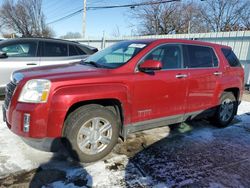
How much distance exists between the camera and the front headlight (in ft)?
10.2

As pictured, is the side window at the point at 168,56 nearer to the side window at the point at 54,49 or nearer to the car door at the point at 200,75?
the car door at the point at 200,75

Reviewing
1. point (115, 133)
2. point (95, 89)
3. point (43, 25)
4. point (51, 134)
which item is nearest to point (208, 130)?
point (115, 133)

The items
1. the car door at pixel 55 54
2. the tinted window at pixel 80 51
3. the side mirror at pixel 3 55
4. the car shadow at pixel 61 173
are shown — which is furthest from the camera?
the tinted window at pixel 80 51

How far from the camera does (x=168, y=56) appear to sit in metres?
4.31

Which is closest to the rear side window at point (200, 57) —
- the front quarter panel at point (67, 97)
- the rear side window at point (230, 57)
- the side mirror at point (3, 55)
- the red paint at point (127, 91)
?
the red paint at point (127, 91)

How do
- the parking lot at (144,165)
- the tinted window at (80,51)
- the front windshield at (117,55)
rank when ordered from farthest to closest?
the tinted window at (80,51) < the front windshield at (117,55) < the parking lot at (144,165)

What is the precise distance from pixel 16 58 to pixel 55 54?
103 cm

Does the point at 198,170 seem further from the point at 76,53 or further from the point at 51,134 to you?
the point at 76,53

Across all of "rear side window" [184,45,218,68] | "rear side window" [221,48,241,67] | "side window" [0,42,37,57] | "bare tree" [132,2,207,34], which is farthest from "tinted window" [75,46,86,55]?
"bare tree" [132,2,207,34]

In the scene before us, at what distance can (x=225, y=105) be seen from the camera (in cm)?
546

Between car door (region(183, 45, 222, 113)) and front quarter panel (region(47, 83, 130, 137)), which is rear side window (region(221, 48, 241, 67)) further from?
front quarter panel (region(47, 83, 130, 137))

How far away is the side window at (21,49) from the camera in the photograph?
6.32 metres

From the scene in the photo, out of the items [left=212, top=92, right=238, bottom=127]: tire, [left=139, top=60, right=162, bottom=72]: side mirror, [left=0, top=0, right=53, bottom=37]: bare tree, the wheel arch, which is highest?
[left=0, top=0, right=53, bottom=37]: bare tree

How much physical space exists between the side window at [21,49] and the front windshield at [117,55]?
2707 mm
